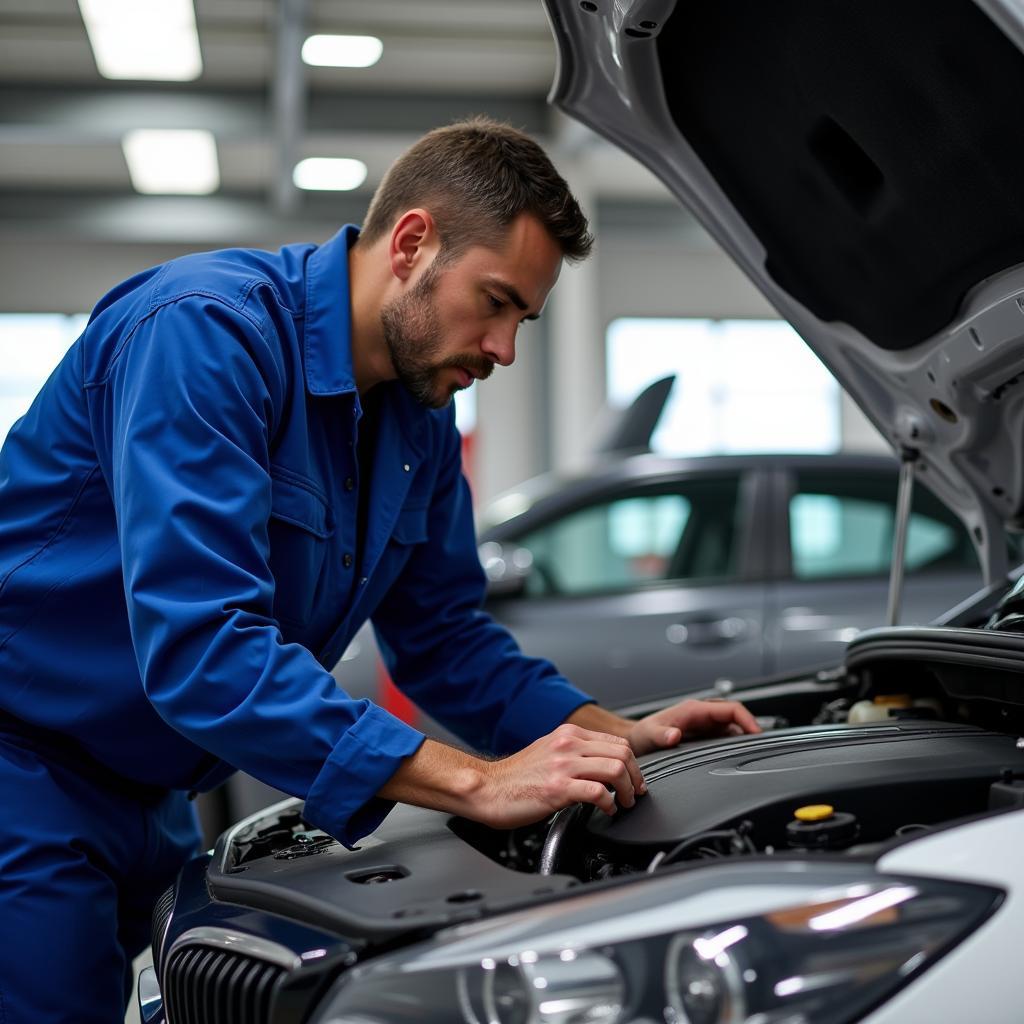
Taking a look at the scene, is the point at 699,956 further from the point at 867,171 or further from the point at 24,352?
the point at 24,352

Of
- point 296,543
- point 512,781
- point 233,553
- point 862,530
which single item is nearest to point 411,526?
point 296,543

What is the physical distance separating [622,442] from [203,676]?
12.6 ft

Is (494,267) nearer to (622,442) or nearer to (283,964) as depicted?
(283,964)

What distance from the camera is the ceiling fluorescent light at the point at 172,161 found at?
353 inches

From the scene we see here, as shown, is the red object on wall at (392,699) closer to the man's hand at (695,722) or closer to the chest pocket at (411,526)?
the chest pocket at (411,526)

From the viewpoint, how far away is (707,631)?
3.83 metres

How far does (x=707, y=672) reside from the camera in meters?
3.76

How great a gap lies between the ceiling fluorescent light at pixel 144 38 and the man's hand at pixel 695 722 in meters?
6.61

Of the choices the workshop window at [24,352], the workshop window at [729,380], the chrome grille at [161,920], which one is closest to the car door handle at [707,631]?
the chrome grille at [161,920]

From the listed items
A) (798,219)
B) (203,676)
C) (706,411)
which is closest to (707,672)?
(798,219)

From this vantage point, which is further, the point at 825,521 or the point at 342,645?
A: the point at 825,521

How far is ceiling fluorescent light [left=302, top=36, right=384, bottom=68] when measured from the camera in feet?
25.0

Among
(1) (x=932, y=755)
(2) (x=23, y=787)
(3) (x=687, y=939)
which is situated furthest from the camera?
(2) (x=23, y=787)

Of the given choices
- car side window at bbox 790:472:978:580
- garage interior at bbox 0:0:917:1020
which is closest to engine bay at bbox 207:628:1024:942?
car side window at bbox 790:472:978:580
